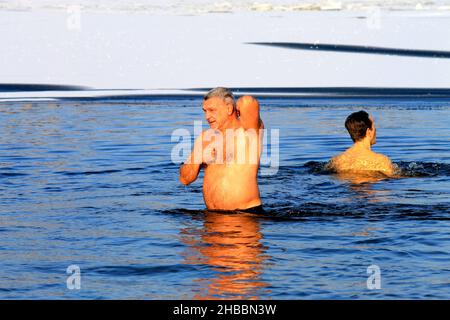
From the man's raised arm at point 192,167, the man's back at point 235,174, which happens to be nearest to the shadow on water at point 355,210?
the man's back at point 235,174

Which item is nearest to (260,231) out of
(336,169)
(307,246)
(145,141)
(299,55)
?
(307,246)

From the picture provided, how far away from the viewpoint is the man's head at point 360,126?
516 inches

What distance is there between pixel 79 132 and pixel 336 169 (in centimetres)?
684

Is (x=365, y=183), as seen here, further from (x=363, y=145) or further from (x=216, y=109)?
(x=216, y=109)

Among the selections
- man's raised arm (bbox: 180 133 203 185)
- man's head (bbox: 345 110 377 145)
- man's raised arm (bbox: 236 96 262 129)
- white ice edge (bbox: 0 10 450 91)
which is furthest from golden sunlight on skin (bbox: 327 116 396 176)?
white ice edge (bbox: 0 10 450 91)

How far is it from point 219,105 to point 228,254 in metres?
1.59

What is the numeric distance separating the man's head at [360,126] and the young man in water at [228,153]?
314cm

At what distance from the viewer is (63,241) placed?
373 inches

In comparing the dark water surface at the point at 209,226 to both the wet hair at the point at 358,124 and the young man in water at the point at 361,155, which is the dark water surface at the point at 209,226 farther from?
the wet hair at the point at 358,124

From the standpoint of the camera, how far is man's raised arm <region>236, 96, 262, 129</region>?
32.4ft

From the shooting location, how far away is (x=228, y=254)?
878 cm

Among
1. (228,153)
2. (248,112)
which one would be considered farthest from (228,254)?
(248,112)

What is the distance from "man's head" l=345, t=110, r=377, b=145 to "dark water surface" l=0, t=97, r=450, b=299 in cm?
67
